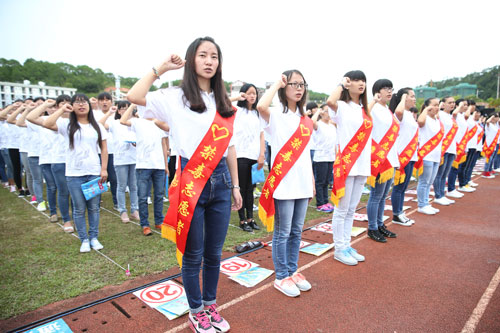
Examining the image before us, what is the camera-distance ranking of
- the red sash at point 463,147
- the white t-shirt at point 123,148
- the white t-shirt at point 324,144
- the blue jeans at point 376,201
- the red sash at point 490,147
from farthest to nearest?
1. the red sash at point 490,147
2. the red sash at point 463,147
3. the white t-shirt at point 324,144
4. the white t-shirt at point 123,148
5. the blue jeans at point 376,201

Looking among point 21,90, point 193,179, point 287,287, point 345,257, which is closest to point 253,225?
point 345,257

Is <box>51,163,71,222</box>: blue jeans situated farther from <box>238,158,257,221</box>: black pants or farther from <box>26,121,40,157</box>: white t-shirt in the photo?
<box>238,158,257,221</box>: black pants

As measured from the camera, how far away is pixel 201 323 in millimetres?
2211

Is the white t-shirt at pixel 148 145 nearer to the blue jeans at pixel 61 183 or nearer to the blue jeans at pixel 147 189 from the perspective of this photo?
the blue jeans at pixel 147 189

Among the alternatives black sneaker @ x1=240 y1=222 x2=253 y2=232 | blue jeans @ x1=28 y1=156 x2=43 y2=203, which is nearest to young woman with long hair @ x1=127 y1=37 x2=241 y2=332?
black sneaker @ x1=240 y1=222 x2=253 y2=232

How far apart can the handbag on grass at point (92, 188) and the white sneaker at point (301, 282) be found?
2635mm

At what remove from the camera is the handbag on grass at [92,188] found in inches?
147

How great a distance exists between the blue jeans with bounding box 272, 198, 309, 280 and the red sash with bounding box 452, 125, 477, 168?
19.6ft

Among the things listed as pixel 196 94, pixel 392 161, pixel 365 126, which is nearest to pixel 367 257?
pixel 392 161

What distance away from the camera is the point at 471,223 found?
5289mm

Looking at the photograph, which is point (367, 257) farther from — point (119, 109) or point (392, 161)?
point (119, 109)

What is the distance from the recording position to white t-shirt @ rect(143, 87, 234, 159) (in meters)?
2.02

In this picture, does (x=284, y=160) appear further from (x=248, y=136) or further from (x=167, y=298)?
(x=248, y=136)

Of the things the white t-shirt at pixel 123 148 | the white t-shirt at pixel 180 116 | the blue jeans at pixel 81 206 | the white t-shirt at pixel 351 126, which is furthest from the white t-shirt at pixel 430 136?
the blue jeans at pixel 81 206
